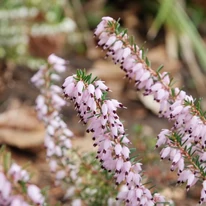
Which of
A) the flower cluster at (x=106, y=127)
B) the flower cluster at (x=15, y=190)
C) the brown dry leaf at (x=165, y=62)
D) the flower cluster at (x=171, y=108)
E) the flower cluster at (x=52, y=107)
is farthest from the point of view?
the brown dry leaf at (x=165, y=62)

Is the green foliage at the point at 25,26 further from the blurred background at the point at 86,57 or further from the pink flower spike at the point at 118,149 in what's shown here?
the pink flower spike at the point at 118,149

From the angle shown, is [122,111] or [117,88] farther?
[117,88]

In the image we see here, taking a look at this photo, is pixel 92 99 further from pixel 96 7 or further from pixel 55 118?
pixel 96 7

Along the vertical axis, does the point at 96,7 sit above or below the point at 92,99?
above

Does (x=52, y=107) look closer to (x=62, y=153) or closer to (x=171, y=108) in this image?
(x=62, y=153)

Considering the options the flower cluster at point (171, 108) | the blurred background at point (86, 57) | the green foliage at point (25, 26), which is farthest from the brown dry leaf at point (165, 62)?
the flower cluster at point (171, 108)

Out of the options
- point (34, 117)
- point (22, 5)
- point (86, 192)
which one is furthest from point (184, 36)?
point (86, 192)

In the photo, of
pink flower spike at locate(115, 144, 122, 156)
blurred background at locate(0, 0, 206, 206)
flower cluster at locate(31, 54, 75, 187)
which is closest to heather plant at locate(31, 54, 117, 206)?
flower cluster at locate(31, 54, 75, 187)
